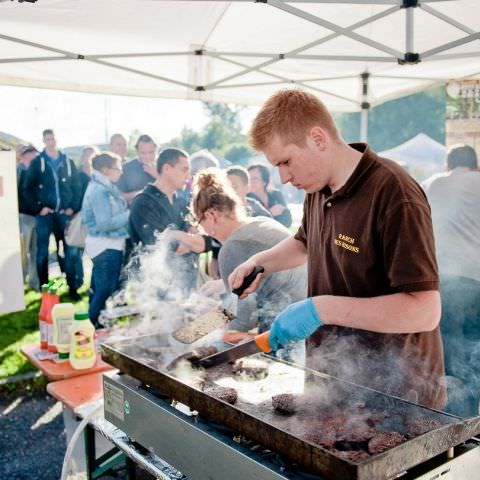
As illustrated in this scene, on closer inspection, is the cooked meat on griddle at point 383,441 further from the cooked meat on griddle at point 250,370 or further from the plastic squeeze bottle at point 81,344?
the plastic squeeze bottle at point 81,344

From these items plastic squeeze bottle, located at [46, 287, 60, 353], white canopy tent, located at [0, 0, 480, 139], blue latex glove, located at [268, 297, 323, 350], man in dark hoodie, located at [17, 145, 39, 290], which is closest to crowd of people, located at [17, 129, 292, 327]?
man in dark hoodie, located at [17, 145, 39, 290]

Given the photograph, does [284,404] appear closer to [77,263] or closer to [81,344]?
[81,344]

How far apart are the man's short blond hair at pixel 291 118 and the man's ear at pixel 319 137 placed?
18 mm

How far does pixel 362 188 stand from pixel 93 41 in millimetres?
3507

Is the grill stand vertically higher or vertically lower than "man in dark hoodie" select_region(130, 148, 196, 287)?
lower

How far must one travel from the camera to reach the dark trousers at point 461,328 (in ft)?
11.0

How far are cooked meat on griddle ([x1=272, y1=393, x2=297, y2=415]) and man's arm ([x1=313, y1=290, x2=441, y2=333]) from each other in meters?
0.29

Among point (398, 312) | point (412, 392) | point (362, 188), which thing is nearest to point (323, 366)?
point (412, 392)

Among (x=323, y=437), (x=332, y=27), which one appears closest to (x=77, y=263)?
(x=332, y=27)

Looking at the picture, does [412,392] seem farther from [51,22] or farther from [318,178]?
[51,22]

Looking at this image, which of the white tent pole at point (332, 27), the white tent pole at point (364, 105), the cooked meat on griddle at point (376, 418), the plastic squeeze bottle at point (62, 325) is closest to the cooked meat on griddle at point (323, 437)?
the cooked meat on griddle at point (376, 418)

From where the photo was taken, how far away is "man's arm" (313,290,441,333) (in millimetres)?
1702

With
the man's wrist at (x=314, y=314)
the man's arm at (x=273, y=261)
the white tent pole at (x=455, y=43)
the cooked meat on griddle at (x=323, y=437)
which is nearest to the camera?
the cooked meat on griddle at (x=323, y=437)

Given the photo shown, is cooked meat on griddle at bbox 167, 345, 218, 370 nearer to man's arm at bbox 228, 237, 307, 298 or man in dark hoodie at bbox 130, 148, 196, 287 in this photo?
man's arm at bbox 228, 237, 307, 298
